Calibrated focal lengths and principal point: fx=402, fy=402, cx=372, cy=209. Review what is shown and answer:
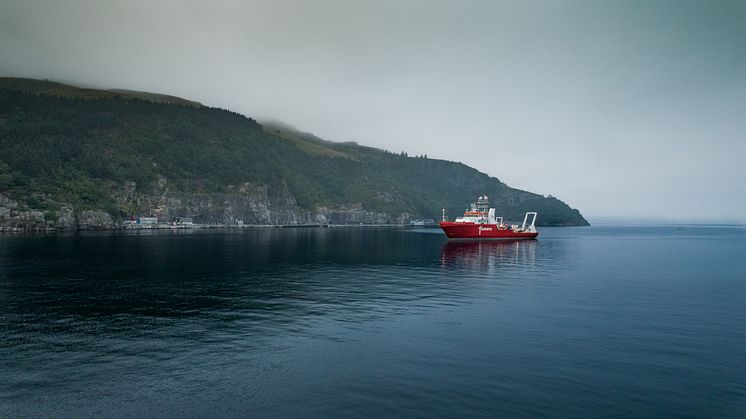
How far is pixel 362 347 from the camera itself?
27062 millimetres

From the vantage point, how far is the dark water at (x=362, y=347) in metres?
18.8

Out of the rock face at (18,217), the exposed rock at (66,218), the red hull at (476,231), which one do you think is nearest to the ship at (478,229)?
the red hull at (476,231)

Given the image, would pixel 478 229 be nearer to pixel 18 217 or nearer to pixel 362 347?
pixel 362 347

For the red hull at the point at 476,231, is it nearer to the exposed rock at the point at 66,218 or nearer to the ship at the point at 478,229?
the ship at the point at 478,229

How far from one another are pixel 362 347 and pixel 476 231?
129457 mm

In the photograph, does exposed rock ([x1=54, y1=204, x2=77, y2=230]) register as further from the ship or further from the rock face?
the ship

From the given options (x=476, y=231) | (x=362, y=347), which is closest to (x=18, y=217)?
(x=476, y=231)

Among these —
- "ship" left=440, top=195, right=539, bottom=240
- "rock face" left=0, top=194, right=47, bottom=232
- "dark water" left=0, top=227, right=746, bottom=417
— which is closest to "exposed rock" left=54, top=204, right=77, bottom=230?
"rock face" left=0, top=194, right=47, bottom=232

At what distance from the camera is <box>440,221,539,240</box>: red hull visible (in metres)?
147

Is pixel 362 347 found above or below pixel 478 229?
below

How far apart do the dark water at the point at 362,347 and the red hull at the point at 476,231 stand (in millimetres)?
91479

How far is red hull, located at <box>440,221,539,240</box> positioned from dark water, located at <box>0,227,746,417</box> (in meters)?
91.5

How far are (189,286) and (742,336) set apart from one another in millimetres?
53994

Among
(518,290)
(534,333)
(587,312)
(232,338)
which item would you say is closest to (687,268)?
(518,290)
